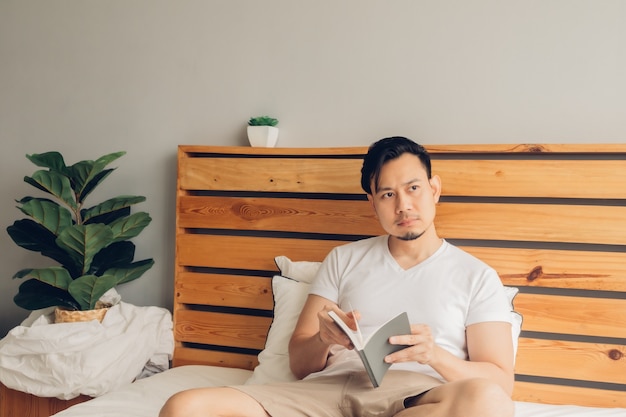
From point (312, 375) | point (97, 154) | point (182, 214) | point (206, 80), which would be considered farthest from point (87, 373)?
point (206, 80)

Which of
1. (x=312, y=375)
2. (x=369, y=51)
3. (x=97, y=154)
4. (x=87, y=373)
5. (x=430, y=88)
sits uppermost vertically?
(x=369, y=51)

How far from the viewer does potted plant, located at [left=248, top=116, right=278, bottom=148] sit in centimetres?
219

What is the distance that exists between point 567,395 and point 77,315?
Result: 5.69 feet

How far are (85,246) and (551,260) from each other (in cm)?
165

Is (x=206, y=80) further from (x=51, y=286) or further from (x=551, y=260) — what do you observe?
(x=551, y=260)

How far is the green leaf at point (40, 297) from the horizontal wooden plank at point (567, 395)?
1666 millimetres

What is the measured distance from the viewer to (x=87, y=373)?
1.98 meters

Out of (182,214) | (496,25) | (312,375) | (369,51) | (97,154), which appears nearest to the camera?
(312,375)

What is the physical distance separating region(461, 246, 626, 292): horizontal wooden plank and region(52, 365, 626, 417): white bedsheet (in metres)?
0.38

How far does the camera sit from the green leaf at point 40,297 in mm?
2158

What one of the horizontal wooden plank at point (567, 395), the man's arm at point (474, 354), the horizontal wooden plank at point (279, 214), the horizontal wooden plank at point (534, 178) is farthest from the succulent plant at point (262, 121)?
the horizontal wooden plank at point (567, 395)

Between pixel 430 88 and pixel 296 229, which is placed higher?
pixel 430 88

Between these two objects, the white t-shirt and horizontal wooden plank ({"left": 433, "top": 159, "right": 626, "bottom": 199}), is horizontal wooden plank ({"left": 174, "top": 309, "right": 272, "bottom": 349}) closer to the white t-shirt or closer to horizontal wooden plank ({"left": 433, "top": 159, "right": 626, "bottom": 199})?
the white t-shirt

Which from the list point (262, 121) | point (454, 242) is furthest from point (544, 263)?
point (262, 121)
